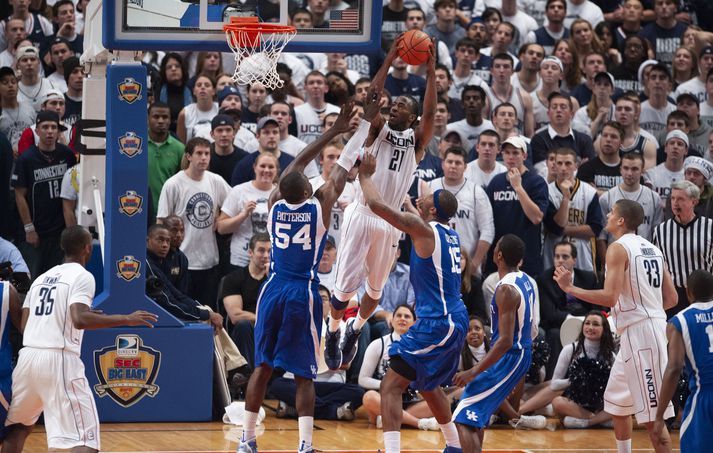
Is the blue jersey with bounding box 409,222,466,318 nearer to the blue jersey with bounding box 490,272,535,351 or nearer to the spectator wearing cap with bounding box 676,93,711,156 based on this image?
the blue jersey with bounding box 490,272,535,351

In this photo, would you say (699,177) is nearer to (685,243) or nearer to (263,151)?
(685,243)

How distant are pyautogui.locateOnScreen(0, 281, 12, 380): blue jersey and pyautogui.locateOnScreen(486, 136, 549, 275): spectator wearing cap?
598 centimetres

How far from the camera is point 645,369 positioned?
9398 mm

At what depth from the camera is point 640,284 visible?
945 centimetres

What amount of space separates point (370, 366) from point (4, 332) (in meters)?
4.34

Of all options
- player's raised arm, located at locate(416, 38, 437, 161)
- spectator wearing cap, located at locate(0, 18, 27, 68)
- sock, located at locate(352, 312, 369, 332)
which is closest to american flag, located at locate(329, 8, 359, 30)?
player's raised arm, located at locate(416, 38, 437, 161)

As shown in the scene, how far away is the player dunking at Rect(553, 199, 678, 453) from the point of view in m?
9.35

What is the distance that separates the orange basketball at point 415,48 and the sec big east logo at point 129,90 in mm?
2675

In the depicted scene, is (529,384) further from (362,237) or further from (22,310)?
(22,310)

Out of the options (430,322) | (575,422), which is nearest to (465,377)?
(430,322)

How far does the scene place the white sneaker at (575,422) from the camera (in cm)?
1193

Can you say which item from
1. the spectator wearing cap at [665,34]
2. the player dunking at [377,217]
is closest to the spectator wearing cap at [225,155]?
the player dunking at [377,217]

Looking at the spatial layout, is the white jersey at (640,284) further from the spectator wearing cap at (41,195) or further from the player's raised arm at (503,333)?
the spectator wearing cap at (41,195)

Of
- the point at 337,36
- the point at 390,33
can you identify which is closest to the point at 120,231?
the point at 337,36
